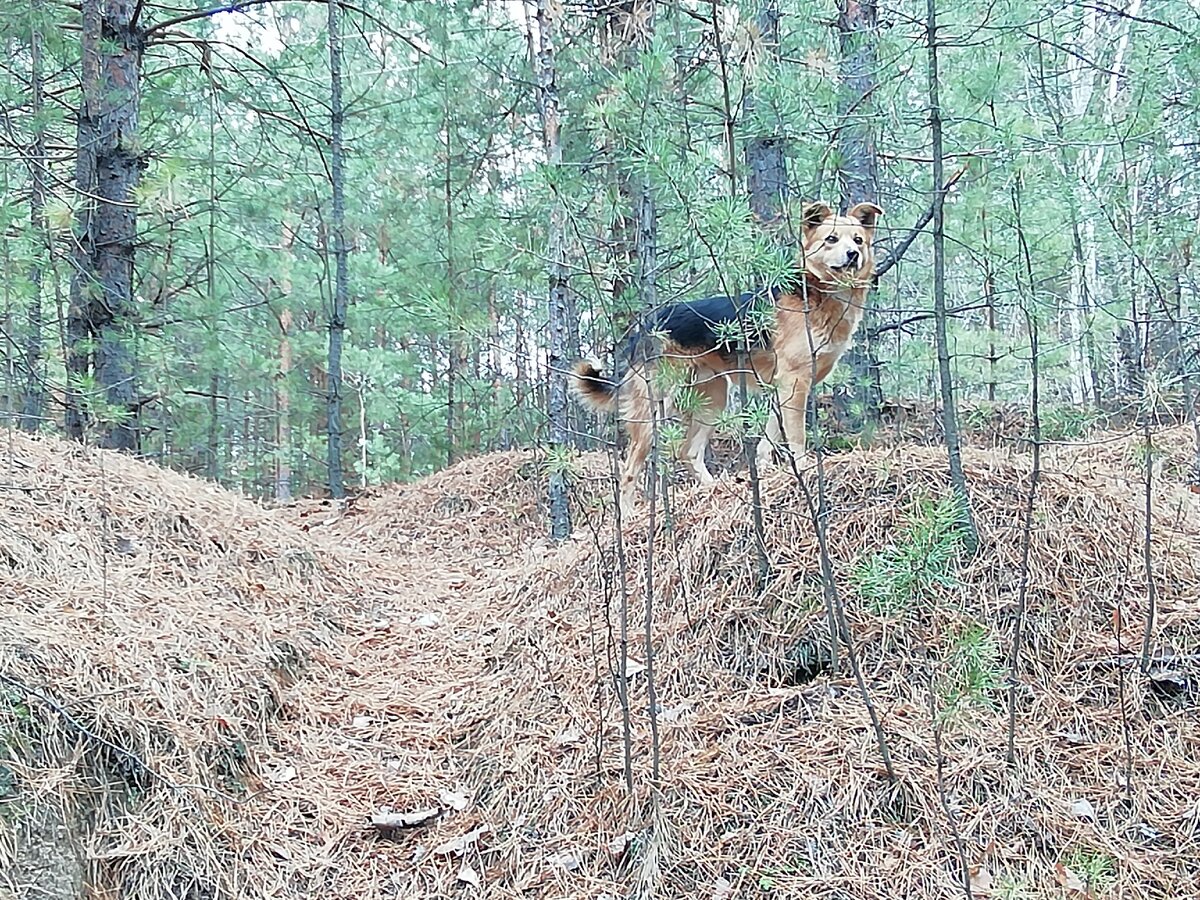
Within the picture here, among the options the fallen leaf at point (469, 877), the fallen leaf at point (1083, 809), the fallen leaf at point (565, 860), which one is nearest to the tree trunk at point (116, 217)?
the fallen leaf at point (469, 877)

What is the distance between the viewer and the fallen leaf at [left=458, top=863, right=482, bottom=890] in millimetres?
2916

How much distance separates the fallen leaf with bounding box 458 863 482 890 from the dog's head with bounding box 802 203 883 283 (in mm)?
2860

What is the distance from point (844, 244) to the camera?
13.0 ft

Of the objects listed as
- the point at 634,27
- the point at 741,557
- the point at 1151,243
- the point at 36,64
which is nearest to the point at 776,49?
the point at 634,27

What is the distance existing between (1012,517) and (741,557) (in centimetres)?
123

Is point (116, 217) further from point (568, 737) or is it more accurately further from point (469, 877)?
→ point (469, 877)

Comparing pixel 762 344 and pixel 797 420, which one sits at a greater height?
pixel 762 344

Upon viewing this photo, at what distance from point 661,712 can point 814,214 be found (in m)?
2.08

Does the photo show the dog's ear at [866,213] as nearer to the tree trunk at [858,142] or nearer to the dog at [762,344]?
the dog at [762,344]

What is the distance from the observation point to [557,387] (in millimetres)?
7430

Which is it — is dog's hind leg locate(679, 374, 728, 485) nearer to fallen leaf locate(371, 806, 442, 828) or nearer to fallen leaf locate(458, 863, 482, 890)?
fallen leaf locate(371, 806, 442, 828)

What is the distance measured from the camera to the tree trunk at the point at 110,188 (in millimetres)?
6359

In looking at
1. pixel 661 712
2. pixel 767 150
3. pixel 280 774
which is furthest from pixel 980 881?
pixel 767 150

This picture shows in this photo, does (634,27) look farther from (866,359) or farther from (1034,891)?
(1034,891)
